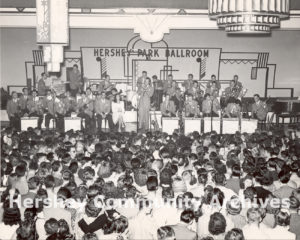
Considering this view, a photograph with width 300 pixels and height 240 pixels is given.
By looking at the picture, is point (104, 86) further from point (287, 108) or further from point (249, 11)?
point (249, 11)

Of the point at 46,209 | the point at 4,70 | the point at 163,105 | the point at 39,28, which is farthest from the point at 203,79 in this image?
the point at 46,209

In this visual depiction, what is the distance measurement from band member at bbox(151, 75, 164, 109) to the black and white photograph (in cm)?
5

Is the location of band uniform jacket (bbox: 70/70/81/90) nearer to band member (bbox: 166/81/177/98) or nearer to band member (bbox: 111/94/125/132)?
band member (bbox: 111/94/125/132)

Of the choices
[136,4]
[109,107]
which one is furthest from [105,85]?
[136,4]

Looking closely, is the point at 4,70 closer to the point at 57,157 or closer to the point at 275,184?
the point at 57,157

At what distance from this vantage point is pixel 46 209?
6379 mm

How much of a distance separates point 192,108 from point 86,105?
390 centimetres

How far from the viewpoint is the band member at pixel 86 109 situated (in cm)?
1623

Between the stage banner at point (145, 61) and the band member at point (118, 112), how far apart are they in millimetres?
3371

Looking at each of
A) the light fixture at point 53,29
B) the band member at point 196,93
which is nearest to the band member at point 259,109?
the band member at point 196,93

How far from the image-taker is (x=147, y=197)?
22.9 feet

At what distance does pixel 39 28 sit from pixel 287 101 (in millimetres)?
12533

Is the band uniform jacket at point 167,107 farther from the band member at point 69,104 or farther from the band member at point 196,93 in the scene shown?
the band member at point 69,104

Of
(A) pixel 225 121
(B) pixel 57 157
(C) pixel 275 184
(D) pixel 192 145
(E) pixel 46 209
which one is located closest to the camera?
(E) pixel 46 209
